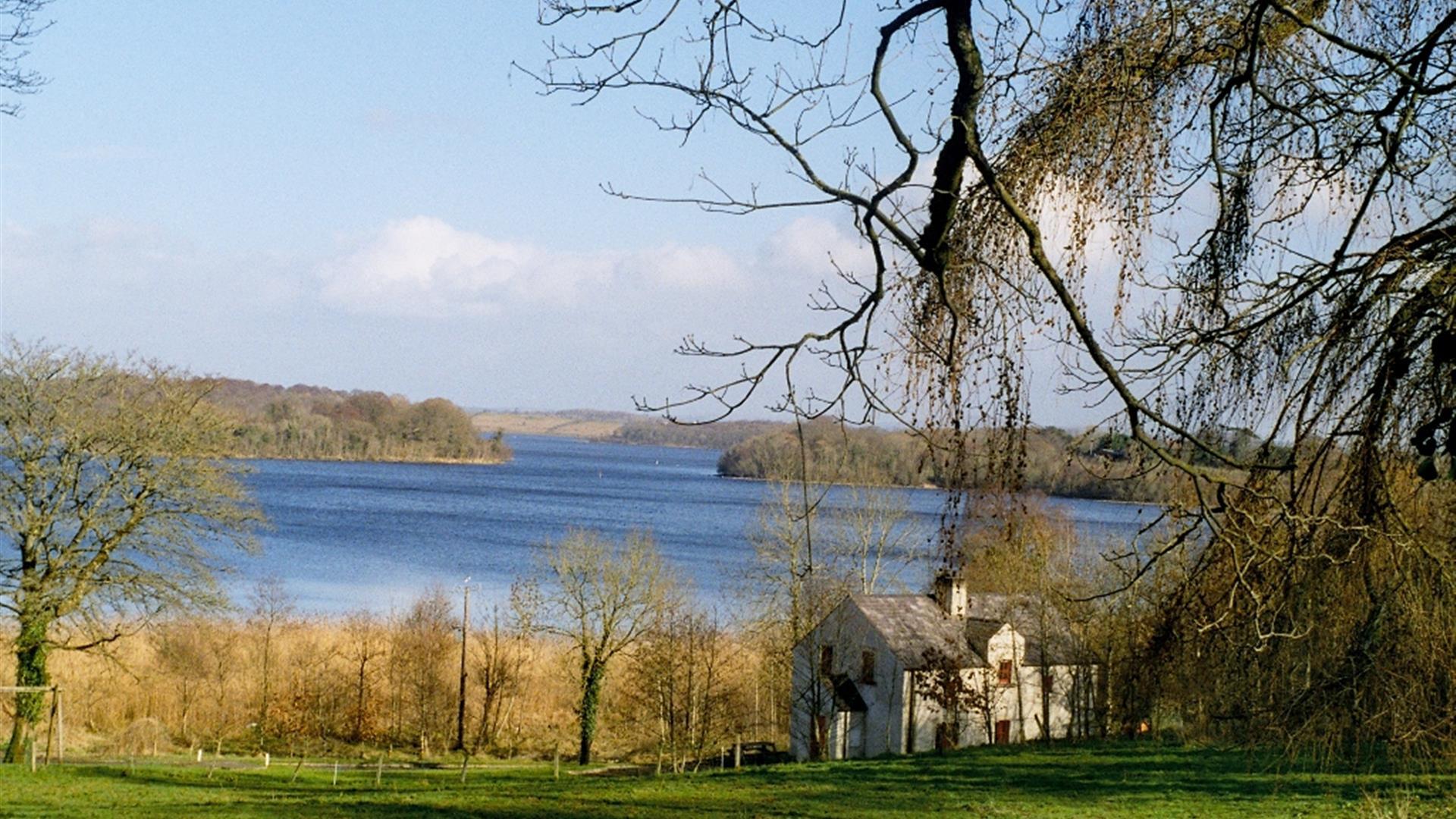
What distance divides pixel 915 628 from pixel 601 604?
7301 mm

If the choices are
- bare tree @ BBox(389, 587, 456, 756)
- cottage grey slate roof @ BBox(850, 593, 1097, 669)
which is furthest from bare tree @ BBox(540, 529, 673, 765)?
cottage grey slate roof @ BBox(850, 593, 1097, 669)

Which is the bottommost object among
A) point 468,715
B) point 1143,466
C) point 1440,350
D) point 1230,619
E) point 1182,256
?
point 468,715

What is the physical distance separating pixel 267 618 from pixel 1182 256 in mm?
33312

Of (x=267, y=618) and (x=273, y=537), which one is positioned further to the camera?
(x=273, y=537)

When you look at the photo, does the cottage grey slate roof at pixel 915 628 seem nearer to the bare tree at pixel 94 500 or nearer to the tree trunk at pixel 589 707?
the tree trunk at pixel 589 707

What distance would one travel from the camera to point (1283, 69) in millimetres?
3967

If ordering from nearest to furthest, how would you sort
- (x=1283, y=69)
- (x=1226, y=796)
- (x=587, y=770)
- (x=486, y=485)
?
(x=1283, y=69)
(x=1226, y=796)
(x=587, y=770)
(x=486, y=485)

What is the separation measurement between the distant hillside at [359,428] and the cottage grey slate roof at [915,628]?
6551 cm

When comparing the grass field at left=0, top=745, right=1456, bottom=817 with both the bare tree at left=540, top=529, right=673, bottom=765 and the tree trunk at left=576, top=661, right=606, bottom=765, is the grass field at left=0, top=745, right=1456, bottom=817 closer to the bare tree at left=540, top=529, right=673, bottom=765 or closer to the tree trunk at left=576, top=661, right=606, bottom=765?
the tree trunk at left=576, top=661, right=606, bottom=765

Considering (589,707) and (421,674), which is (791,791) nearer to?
(589,707)

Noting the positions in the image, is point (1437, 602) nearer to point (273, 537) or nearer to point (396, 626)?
point (396, 626)

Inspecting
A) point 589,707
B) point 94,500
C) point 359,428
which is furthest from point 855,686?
point 359,428

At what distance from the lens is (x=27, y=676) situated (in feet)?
68.1

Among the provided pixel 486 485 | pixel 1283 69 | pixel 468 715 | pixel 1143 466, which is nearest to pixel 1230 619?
pixel 1143 466
